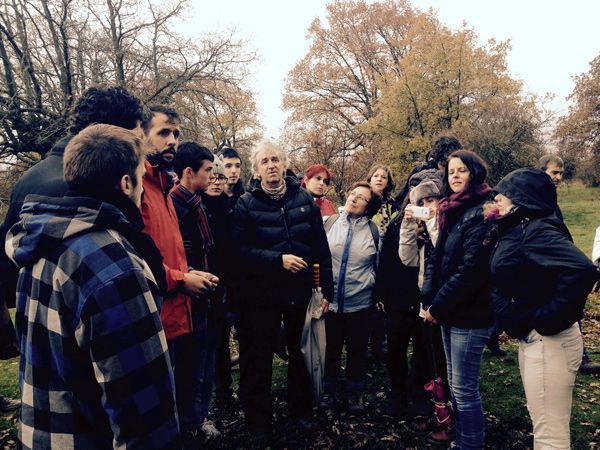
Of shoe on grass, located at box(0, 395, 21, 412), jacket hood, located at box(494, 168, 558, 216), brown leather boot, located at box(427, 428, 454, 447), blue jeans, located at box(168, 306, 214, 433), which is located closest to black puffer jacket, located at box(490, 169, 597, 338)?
jacket hood, located at box(494, 168, 558, 216)

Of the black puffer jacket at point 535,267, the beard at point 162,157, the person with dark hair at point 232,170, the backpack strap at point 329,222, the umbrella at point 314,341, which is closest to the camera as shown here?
the black puffer jacket at point 535,267

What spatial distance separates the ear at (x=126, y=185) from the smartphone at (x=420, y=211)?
Result: 2527mm

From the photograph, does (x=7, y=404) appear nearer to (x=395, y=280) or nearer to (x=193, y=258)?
(x=193, y=258)

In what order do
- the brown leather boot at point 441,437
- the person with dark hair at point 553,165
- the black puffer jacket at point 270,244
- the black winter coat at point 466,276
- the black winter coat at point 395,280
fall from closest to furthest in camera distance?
1. the black winter coat at point 466,276
2. the brown leather boot at point 441,437
3. the black puffer jacket at point 270,244
4. the black winter coat at point 395,280
5. the person with dark hair at point 553,165

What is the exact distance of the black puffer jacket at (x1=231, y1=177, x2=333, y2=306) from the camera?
360 cm

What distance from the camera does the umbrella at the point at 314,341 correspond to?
373 centimetres

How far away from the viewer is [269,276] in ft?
11.8

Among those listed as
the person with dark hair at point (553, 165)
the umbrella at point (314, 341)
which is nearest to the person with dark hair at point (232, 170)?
the umbrella at point (314, 341)

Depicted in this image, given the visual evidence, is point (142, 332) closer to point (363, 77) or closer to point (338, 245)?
point (338, 245)

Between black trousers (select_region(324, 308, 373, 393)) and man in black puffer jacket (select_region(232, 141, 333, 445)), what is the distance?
53 cm

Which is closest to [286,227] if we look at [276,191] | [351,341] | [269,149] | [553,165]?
[276,191]

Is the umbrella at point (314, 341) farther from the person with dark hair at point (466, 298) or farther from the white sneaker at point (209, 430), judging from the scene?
the person with dark hair at point (466, 298)

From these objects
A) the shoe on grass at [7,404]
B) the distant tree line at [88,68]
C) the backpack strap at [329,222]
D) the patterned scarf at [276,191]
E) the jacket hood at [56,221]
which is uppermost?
the distant tree line at [88,68]

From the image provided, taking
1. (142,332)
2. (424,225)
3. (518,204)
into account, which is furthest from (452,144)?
(142,332)
